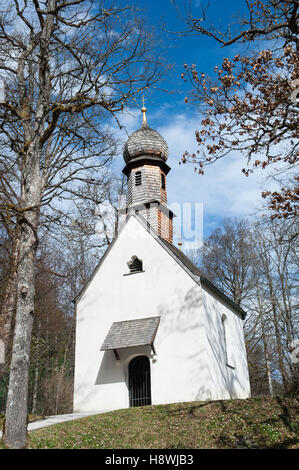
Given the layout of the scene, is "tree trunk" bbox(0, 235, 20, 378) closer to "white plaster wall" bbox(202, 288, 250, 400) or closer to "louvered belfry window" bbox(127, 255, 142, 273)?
"louvered belfry window" bbox(127, 255, 142, 273)

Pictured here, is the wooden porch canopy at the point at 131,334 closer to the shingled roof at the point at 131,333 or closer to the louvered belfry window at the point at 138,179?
the shingled roof at the point at 131,333

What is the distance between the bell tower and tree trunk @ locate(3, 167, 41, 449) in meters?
9.57

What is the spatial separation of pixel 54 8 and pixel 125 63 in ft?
6.57

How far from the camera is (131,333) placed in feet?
49.9

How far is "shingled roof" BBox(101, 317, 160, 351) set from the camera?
14.6 meters

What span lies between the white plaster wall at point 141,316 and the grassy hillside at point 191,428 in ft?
5.82

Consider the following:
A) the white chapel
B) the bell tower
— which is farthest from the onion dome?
the white chapel

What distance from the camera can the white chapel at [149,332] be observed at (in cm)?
1462

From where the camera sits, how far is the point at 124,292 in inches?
651

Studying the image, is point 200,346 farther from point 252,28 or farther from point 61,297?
point 61,297

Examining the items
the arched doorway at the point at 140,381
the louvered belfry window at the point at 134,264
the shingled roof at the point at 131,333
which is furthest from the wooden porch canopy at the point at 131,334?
the louvered belfry window at the point at 134,264

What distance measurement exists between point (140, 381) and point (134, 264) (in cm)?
428

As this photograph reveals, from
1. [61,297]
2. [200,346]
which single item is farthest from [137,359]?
[61,297]

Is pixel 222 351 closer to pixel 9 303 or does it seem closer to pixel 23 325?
pixel 9 303
